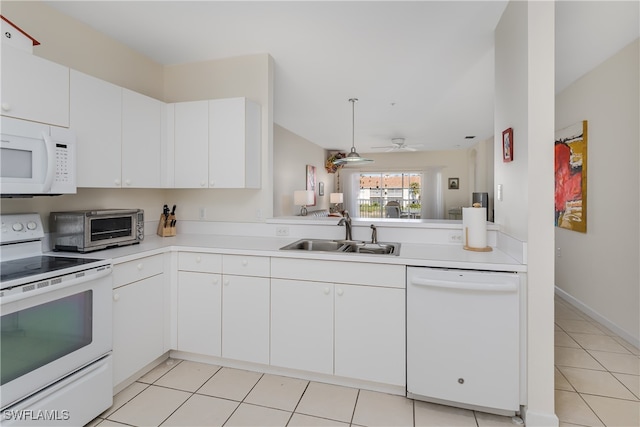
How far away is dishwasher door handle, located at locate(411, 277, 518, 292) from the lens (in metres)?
1.67

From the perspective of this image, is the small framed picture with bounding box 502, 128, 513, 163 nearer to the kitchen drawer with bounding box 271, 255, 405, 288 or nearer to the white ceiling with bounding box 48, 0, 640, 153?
the white ceiling with bounding box 48, 0, 640, 153

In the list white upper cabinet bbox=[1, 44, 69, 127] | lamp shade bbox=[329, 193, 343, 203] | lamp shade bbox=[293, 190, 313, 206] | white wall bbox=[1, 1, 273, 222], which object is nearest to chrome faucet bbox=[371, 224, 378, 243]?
white wall bbox=[1, 1, 273, 222]

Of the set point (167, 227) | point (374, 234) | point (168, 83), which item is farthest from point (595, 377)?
point (168, 83)

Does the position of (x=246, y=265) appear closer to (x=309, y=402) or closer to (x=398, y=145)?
(x=309, y=402)

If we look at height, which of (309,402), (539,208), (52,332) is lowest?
(309,402)

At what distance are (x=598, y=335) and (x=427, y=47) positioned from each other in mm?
2936

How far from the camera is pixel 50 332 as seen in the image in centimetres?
154

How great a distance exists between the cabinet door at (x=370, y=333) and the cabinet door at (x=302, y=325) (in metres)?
0.07

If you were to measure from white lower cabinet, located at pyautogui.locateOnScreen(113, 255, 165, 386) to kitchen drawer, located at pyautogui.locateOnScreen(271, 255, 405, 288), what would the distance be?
0.84m

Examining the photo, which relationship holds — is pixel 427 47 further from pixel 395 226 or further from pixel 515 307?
pixel 515 307

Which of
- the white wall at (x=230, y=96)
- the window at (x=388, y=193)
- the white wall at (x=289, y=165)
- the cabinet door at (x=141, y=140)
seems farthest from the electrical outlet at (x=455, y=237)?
the window at (x=388, y=193)

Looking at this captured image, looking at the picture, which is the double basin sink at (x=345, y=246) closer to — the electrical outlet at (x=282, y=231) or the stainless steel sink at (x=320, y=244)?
the stainless steel sink at (x=320, y=244)

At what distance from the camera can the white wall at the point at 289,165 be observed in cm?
556

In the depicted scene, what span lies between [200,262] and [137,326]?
0.55 m
